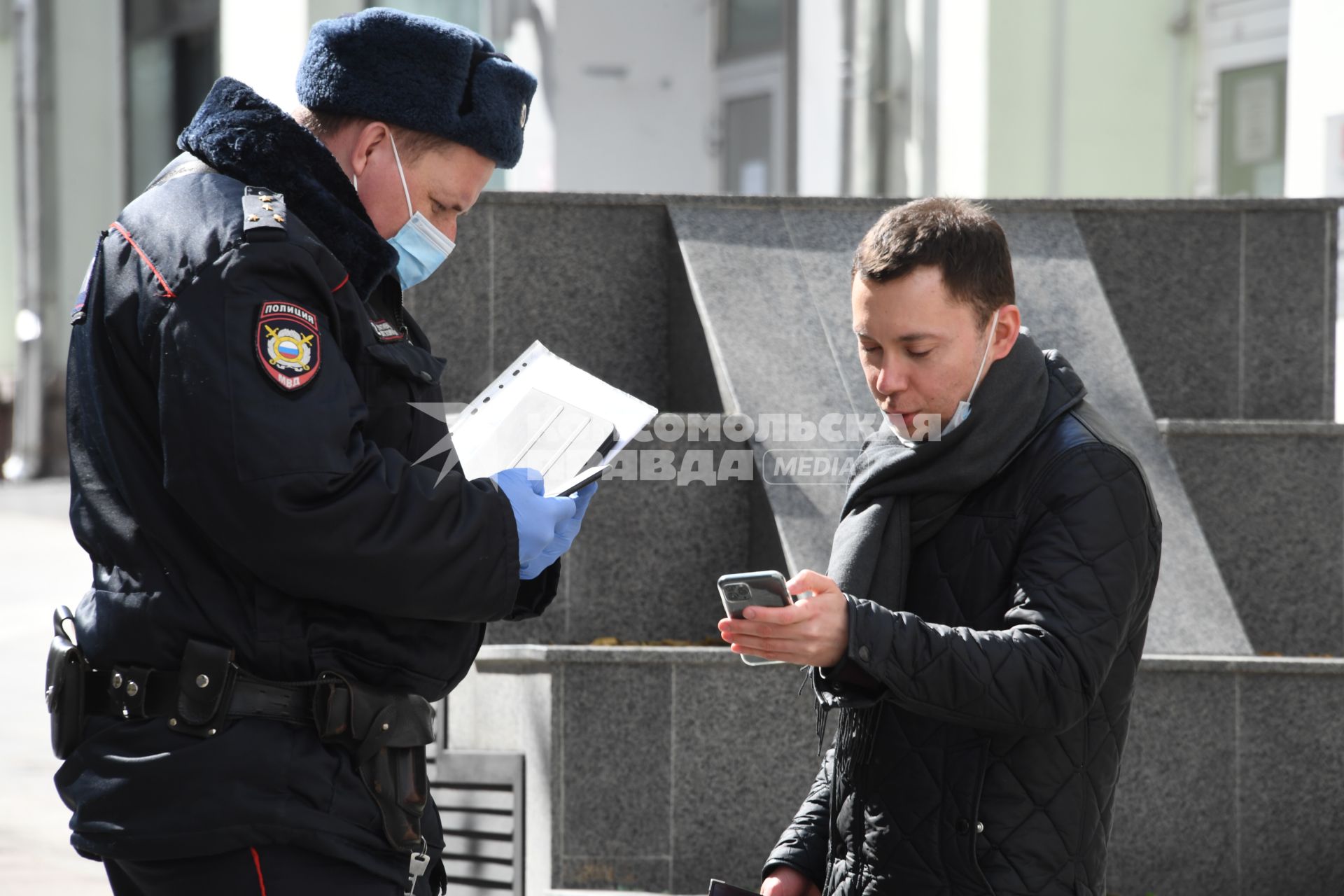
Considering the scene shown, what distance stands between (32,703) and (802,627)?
22.3ft

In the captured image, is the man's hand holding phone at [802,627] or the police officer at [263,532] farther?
the man's hand holding phone at [802,627]

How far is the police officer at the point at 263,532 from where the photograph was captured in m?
1.98

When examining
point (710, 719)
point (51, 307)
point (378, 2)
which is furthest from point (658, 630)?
point (51, 307)

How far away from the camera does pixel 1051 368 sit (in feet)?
8.19

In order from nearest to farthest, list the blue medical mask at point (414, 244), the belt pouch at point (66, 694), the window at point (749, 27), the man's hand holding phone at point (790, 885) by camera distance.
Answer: the belt pouch at point (66, 694)
the blue medical mask at point (414, 244)
the man's hand holding phone at point (790, 885)
the window at point (749, 27)

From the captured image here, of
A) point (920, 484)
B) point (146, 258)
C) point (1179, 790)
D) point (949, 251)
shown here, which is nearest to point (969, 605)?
point (920, 484)

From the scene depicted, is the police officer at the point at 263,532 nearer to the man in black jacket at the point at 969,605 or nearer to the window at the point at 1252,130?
the man in black jacket at the point at 969,605

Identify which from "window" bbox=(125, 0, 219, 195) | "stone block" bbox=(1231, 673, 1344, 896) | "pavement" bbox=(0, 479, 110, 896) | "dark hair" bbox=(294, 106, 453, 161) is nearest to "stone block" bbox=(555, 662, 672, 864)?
"pavement" bbox=(0, 479, 110, 896)

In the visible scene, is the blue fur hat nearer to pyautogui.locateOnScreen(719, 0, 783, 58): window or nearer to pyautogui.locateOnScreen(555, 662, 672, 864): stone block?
pyautogui.locateOnScreen(555, 662, 672, 864): stone block

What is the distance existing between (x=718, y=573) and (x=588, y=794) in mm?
1013

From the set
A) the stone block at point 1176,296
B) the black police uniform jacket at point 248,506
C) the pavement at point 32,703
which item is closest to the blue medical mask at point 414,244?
the black police uniform jacket at point 248,506

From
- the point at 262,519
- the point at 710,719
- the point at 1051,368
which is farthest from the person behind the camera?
the point at 710,719

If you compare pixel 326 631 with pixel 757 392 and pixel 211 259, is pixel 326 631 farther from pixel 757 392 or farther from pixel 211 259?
pixel 757 392

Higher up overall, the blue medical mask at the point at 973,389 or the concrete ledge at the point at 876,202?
the concrete ledge at the point at 876,202
